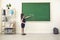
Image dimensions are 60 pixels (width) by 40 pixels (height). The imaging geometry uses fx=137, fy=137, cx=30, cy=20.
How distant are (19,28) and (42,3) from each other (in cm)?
120

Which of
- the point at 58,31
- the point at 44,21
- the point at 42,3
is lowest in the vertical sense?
the point at 58,31

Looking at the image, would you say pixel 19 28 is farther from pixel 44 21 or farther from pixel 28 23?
pixel 44 21

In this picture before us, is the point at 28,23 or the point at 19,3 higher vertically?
the point at 19,3

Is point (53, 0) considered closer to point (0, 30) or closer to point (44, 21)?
point (44, 21)

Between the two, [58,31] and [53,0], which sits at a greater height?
[53,0]

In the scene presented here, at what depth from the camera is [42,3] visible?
4820mm

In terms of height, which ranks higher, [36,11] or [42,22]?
[36,11]

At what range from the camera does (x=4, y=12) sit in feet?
15.5

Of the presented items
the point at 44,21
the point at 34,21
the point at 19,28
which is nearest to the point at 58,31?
the point at 44,21

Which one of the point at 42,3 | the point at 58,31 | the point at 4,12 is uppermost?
the point at 42,3

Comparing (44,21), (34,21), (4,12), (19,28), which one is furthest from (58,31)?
(4,12)

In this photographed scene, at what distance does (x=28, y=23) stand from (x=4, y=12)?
916 millimetres

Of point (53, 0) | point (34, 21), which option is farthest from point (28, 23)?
point (53, 0)

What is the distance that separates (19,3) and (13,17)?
0.54m
